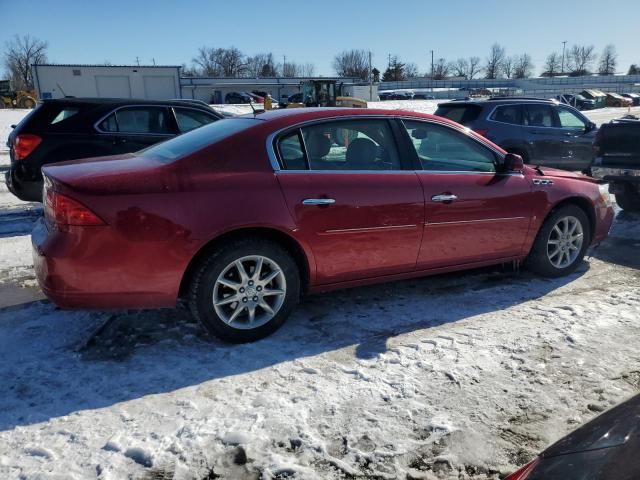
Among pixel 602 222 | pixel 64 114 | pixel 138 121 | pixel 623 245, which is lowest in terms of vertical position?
pixel 623 245

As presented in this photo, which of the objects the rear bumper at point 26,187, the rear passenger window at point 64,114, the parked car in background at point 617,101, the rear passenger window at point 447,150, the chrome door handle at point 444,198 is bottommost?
the rear bumper at point 26,187

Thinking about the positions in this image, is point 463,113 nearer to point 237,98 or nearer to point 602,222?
point 602,222

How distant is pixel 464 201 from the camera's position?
165 inches

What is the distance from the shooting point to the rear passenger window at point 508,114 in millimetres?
9500

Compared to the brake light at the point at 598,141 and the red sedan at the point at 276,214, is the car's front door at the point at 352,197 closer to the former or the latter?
the red sedan at the point at 276,214

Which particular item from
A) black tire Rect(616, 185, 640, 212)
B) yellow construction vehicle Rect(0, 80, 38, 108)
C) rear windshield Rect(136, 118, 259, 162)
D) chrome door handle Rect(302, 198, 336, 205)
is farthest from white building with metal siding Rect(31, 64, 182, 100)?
chrome door handle Rect(302, 198, 336, 205)

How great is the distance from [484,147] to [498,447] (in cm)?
270

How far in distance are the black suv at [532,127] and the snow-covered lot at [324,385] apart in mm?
5508

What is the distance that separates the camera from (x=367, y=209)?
12.4 feet

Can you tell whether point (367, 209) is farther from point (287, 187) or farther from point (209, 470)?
point (209, 470)

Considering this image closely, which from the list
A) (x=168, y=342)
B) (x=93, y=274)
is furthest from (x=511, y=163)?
(x=93, y=274)

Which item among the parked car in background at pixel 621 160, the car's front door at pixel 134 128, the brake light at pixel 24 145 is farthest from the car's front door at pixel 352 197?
the parked car in background at pixel 621 160

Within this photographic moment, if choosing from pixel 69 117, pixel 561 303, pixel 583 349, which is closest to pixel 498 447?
pixel 583 349

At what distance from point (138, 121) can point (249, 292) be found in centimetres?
479
